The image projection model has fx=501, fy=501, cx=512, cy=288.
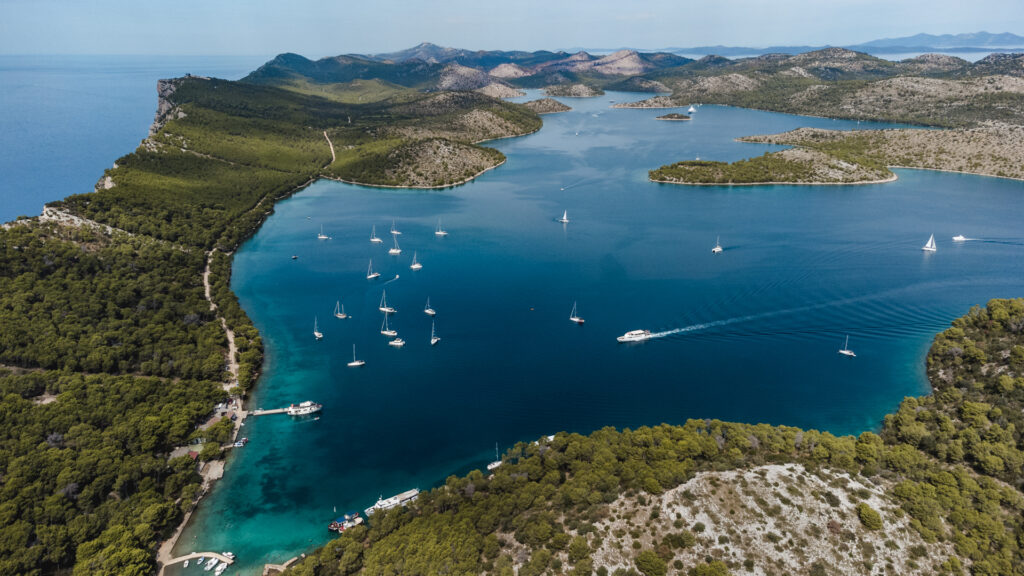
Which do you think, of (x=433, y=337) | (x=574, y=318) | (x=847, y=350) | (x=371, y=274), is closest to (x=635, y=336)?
(x=574, y=318)

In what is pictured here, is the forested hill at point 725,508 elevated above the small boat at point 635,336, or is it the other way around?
the small boat at point 635,336

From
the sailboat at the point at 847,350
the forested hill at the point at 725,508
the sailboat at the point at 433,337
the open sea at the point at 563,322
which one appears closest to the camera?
the forested hill at the point at 725,508

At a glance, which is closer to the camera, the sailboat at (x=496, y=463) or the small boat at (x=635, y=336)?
the sailboat at (x=496, y=463)

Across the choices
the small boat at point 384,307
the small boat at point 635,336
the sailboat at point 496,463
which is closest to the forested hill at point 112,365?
the small boat at point 384,307

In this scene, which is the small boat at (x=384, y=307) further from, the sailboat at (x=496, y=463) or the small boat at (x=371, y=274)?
the sailboat at (x=496, y=463)

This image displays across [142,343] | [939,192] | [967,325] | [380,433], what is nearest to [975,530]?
[967,325]

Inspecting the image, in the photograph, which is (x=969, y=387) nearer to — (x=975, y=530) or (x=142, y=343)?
(x=975, y=530)

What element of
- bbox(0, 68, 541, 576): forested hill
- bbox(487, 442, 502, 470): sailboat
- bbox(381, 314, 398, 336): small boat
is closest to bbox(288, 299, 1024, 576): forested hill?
bbox(487, 442, 502, 470): sailboat
